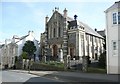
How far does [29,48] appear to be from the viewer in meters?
66.8

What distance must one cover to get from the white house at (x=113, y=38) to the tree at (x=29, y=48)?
38431 mm

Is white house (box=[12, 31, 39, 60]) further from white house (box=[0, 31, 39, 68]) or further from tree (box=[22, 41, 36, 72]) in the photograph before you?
tree (box=[22, 41, 36, 72])

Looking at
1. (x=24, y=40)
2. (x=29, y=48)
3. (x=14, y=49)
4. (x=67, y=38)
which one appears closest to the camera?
(x=67, y=38)

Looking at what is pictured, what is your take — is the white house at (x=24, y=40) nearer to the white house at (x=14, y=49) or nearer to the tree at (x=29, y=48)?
the white house at (x=14, y=49)

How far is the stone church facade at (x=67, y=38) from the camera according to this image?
2151 inches

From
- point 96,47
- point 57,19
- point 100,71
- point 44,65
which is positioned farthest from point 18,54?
point 100,71

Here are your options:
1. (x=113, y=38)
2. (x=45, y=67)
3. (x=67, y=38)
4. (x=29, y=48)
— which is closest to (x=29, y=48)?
(x=29, y=48)

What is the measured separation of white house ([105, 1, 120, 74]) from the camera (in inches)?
1089

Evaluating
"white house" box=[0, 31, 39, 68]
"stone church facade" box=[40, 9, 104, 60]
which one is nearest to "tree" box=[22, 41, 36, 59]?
"white house" box=[0, 31, 39, 68]

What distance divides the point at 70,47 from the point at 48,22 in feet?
33.6

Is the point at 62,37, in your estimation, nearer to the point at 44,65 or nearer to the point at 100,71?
the point at 44,65

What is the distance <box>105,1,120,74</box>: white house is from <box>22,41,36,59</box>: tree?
126 feet

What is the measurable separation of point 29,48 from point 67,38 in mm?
14799

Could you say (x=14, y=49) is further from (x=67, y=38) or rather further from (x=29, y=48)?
(x=67, y=38)
